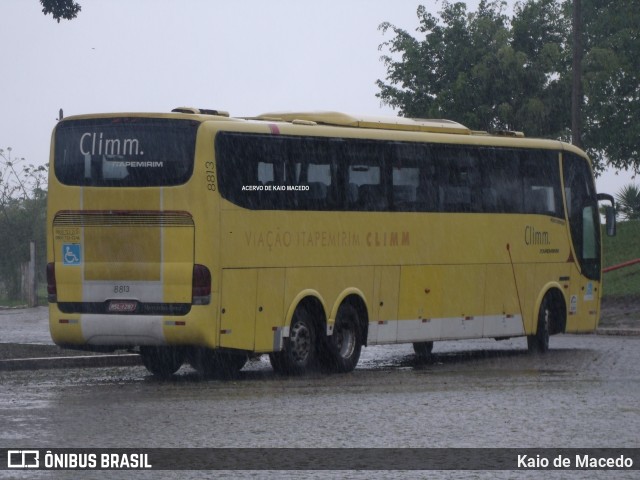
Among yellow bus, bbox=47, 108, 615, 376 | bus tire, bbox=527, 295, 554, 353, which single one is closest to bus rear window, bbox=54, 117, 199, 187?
yellow bus, bbox=47, 108, 615, 376

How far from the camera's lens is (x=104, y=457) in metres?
11.3

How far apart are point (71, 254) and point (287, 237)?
2.91 meters

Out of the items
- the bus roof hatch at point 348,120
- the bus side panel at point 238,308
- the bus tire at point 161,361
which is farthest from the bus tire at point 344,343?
the bus roof hatch at point 348,120

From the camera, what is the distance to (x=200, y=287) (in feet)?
60.1

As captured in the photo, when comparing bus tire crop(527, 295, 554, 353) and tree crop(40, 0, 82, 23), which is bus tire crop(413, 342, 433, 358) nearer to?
bus tire crop(527, 295, 554, 353)

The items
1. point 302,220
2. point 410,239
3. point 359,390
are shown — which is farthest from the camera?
point 410,239

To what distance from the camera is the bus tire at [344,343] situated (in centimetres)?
2048

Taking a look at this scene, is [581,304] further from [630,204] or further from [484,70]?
[484,70]

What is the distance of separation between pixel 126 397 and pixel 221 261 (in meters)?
2.96

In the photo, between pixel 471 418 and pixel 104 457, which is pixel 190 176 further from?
pixel 104 457

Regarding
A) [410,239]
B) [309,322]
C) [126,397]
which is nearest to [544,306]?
[410,239]

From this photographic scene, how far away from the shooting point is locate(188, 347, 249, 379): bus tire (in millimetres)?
20328

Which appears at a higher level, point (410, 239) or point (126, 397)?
point (410, 239)

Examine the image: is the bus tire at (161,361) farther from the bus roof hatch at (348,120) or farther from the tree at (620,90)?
the tree at (620,90)
